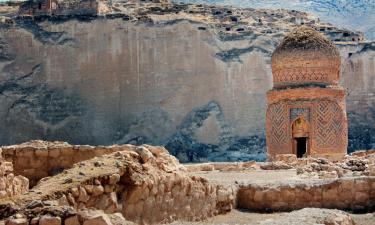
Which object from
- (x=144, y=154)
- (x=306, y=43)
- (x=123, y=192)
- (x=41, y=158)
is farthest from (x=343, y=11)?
(x=123, y=192)

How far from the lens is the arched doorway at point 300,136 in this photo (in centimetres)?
2042

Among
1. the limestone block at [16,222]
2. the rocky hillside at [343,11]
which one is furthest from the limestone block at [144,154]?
the rocky hillside at [343,11]

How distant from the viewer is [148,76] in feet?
140

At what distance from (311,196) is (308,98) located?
11754 millimetres

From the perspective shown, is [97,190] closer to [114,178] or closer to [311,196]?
[114,178]

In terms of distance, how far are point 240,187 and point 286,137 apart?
12.1 meters

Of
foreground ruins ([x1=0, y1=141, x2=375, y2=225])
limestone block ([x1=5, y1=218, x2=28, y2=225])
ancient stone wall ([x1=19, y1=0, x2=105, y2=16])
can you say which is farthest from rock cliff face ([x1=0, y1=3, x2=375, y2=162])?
limestone block ([x1=5, y1=218, x2=28, y2=225])

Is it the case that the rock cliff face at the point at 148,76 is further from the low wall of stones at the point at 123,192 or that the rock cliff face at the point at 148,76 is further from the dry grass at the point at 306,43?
the low wall of stones at the point at 123,192

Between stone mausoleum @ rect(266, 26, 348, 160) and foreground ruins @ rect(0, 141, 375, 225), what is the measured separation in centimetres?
1055

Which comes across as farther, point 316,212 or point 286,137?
point 286,137

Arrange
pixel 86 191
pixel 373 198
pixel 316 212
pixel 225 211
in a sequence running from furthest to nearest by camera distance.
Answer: pixel 373 198 < pixel 225 211 < pixel 316 212 < pixel 86 191

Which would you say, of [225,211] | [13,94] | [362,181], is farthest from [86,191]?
[13,94]

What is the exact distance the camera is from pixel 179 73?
42.6 metres

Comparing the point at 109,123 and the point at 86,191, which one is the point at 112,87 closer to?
the point at 109,123
